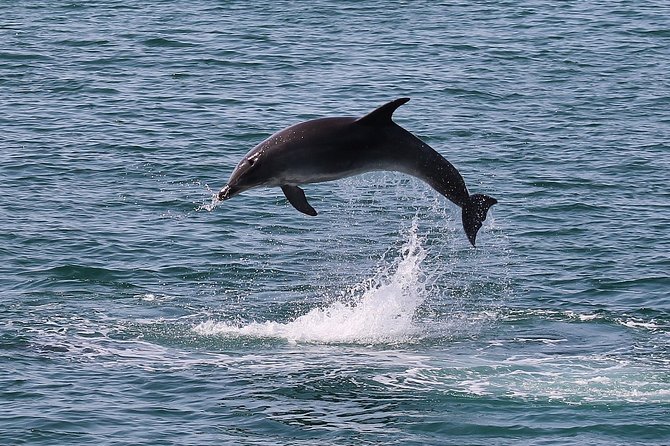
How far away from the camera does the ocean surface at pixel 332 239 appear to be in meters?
27.6

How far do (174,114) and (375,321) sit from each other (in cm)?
1938

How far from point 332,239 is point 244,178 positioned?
56.1ft

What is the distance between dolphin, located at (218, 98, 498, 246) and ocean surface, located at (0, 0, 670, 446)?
484cm

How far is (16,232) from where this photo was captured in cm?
3897

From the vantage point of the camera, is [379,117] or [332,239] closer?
[379,117]

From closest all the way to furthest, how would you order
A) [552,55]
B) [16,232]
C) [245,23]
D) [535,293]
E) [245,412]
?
1. [245,412]
2. [535,293]
3. [16,232]
4. [552,55]
5. [245,23]

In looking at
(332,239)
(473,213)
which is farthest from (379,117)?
(332,239)

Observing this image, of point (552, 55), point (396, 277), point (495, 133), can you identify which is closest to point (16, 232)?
point (396, 277)

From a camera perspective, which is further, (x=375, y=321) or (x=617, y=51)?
(x=617, y=51)

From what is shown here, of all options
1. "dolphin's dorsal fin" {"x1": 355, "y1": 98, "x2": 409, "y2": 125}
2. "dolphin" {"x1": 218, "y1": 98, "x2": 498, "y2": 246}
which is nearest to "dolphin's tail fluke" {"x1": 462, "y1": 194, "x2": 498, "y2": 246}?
"dolphin" {"x1": 218, "y1": 98, "x2": 498, "y2": 246}

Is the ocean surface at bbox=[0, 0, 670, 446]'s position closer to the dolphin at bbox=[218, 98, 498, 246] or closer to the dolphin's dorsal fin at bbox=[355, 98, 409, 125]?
the dolphin at bbox=[218, 98, 498, 246]

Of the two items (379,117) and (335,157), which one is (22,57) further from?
(335,157)

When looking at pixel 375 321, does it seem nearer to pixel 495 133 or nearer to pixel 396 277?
pixel 396 277

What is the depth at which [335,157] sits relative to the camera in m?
22.9
